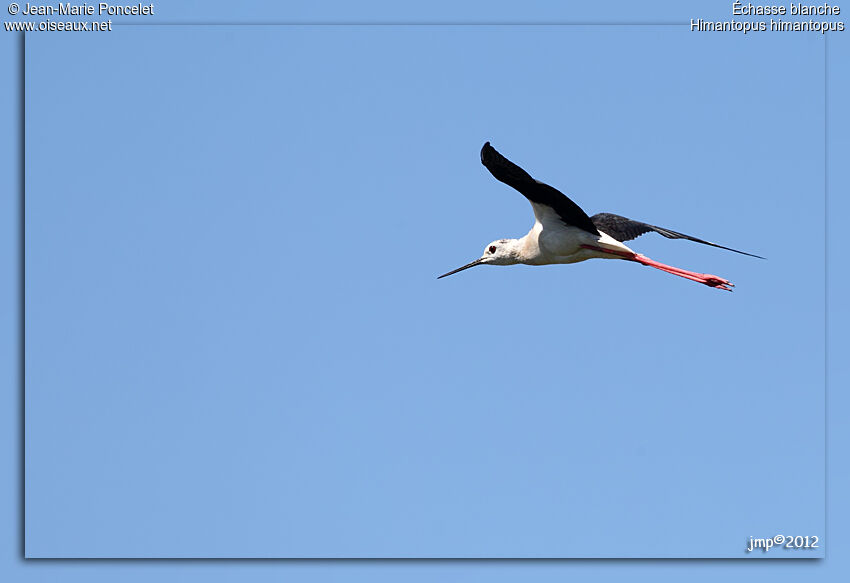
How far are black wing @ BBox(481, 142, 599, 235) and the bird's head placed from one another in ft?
4.07

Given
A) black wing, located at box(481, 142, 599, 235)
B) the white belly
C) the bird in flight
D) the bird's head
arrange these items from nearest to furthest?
black wing, located at box(481, 142, 599, 235)
the bird in flight
the white belly
the bird's head

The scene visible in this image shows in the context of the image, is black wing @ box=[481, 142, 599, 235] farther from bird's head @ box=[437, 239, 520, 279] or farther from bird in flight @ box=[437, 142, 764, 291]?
bird's head @ box=[437, 239, 520, 279]

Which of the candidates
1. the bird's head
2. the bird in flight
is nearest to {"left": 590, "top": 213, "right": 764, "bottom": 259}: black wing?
the bird in flight

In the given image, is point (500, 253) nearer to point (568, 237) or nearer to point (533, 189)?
point (568, 237)

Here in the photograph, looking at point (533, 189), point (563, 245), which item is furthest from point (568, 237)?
point (533, 189)

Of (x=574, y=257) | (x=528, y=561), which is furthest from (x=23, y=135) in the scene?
(x=528, y=561)

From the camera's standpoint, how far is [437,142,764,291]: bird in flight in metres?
15.4

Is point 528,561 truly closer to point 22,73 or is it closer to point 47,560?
point 47,560

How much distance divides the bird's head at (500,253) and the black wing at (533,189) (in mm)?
1242

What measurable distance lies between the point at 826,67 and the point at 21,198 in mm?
11726

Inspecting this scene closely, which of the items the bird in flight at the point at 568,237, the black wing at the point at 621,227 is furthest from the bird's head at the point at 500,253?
the black wing at the point at 621,227

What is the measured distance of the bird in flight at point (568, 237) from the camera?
50.6 ft

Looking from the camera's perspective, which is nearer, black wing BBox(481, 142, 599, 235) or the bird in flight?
black wing BBox(481, 142, 599, 235)

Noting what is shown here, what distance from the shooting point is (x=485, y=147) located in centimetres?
1383
